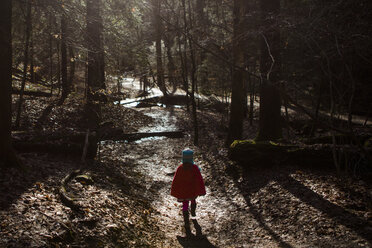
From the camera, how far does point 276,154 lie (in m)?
9.10

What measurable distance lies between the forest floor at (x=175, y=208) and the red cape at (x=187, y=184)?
0.82 meters

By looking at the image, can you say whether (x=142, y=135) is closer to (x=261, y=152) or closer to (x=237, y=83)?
(x=237, y=83)

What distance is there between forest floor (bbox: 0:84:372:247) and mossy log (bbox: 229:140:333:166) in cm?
19

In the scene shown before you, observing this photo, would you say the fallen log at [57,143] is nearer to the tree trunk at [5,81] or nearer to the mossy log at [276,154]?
the tree trunk at [5,81]

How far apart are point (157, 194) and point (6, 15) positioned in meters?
5.88

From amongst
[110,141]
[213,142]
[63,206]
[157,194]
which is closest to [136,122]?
[110,141]

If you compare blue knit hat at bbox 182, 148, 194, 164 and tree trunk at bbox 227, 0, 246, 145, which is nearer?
blue knit hat at bbox 182, 148, 194, 164

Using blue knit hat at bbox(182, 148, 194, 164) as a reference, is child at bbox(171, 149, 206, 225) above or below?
below

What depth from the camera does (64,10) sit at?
762 centimetres

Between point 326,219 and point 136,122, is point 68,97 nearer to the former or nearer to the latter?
point 136,122

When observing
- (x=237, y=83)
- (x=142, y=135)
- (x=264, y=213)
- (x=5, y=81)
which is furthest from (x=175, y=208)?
(x=142, y=135)

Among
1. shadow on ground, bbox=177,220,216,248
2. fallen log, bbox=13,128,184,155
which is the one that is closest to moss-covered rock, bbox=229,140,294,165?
shadow on ground, bbox=177,220,216,248

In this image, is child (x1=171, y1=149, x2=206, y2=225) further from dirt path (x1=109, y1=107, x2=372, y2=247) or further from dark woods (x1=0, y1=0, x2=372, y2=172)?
dark woods (x1=0, y1=0, x2=372, y2=172)

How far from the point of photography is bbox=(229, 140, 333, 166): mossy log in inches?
324
